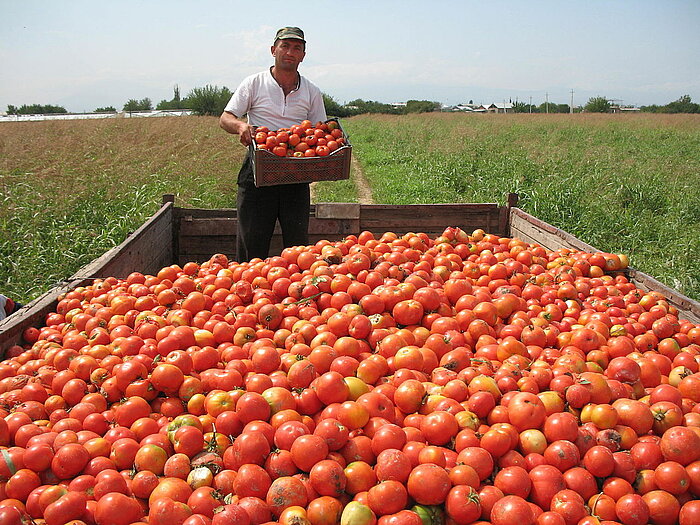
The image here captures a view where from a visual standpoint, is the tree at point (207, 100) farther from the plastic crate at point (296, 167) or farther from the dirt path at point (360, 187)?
the plastic crate at point (296, 167)

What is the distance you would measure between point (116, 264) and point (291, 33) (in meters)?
2.74

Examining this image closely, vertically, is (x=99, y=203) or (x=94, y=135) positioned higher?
(x=94, y=135)

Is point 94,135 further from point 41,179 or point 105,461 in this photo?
point 105,461

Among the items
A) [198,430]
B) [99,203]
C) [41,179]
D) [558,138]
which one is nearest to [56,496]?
[198,430]

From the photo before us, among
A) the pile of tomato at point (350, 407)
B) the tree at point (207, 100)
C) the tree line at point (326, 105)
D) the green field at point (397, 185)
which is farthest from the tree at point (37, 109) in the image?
the pile of tomato at point (350, 407)

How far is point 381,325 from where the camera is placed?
307cm

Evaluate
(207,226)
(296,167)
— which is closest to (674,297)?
→ (296,167)

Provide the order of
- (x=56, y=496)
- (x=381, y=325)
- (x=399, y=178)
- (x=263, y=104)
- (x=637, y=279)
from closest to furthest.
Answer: (x=56, y=496)
(x=381, y=325)
(x=637, y=279)
(x=263, y=104)
(x=399, y=178)

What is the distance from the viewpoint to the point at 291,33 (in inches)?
194

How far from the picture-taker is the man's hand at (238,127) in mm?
5070

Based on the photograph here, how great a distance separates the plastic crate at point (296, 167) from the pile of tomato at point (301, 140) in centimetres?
9

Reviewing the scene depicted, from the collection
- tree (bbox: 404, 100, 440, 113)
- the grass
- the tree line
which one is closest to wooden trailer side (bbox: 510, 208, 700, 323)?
the grass

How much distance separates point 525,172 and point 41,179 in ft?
43.4

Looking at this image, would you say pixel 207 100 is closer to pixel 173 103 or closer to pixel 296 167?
pixel 173 103
